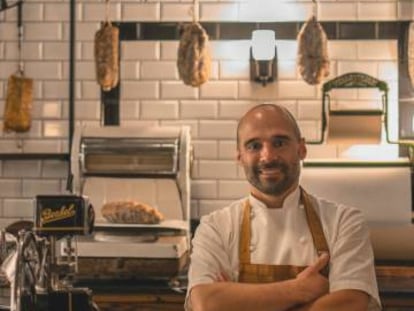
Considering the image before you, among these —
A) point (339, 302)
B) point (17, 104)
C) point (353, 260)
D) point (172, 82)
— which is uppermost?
point (172, 82)

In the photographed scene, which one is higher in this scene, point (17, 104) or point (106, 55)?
point (106, 55)

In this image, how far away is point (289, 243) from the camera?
2.57 meters

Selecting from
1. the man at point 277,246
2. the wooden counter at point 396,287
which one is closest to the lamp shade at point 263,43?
the wooden counter at point 396,287

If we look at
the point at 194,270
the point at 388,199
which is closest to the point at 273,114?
the point at 194,270

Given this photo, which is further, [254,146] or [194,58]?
[194,58]

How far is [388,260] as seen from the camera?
3354mm

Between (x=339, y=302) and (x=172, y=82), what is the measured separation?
293cm

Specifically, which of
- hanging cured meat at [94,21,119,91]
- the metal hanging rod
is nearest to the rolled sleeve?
hanging cured meat at [94,21,119,91]

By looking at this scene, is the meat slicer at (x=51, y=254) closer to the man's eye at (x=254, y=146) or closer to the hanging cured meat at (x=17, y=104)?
the man's eye at (x=254, y=146)

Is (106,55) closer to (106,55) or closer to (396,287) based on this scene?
(106,55)

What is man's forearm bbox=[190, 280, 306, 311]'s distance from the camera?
240 cm

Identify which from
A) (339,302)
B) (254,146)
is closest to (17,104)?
(254,146)

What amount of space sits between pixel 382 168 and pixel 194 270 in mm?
2099

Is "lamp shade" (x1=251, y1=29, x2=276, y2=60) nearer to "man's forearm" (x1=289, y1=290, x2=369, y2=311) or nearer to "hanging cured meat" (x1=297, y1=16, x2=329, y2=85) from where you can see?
"hanging cured meat" (x1=297, y1=16, x2=329, y2=85)
